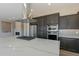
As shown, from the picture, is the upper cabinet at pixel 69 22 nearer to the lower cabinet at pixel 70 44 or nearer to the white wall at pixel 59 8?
the white wall at pixel 59 8

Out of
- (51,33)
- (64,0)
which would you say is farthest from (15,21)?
(64,0)

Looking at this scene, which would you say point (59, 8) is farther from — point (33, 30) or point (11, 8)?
point (11, 8)

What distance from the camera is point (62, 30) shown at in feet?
12.0

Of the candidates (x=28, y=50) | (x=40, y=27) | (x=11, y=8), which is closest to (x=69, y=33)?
(x=40, y=27)

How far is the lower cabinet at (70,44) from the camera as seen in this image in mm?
3121

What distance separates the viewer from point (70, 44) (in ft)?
10.9

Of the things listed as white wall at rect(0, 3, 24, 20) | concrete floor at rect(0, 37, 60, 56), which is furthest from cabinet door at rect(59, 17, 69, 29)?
concrete floor at rect(0, 37, 60, 56)

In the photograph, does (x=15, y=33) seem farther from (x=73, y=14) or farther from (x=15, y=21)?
(x=73, y=14)

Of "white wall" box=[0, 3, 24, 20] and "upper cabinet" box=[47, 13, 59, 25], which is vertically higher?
"white wall" box=[0, 3, 24, 20]

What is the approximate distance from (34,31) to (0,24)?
171 centimetres

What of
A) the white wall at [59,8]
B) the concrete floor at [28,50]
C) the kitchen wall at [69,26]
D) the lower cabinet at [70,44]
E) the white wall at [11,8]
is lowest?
the lower cabinet at [70,44]

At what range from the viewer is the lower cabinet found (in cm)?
312

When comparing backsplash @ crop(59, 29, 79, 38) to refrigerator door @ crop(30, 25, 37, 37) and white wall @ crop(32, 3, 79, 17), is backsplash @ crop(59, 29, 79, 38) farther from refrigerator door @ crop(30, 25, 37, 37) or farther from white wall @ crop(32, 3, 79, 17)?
refrigerator door @ crop(30, 25, 37, 37)

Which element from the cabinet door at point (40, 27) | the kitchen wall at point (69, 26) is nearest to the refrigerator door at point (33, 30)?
the cabinet door at point (40, 27)
